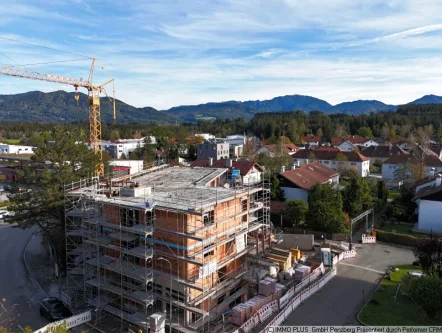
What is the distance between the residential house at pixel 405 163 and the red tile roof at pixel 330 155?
13.0 ft

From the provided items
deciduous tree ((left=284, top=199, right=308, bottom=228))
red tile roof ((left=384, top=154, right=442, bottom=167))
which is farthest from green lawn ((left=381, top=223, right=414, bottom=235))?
red tile roof ((left=384, top=154, right=442, bottom=167))

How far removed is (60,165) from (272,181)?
20090 mm

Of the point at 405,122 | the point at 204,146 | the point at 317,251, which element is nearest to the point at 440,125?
the point at 405,122

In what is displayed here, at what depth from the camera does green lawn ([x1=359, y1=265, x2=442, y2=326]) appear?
17.8m

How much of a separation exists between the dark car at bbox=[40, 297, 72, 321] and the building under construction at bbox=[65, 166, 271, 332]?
37.0 inches

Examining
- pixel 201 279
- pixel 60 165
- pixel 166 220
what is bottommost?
pixel 201 279

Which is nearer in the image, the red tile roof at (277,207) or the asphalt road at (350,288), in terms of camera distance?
the asphalt road at (350,288)

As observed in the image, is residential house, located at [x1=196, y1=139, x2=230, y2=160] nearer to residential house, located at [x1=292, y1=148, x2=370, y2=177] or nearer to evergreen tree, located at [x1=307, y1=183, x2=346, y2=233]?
residential house, located at [x1=292, y1=148, x2=370, y2=177]

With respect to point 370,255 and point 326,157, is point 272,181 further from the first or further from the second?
point 326,157

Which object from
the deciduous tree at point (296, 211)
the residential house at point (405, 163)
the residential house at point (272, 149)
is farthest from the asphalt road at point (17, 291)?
the residential house at point (405, 163)

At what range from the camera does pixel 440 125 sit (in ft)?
337

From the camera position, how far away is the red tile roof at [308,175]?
36812 mm

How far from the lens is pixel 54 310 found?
18.9 metres

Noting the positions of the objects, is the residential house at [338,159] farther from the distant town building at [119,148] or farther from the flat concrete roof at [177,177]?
the distant town building at [119,148]
